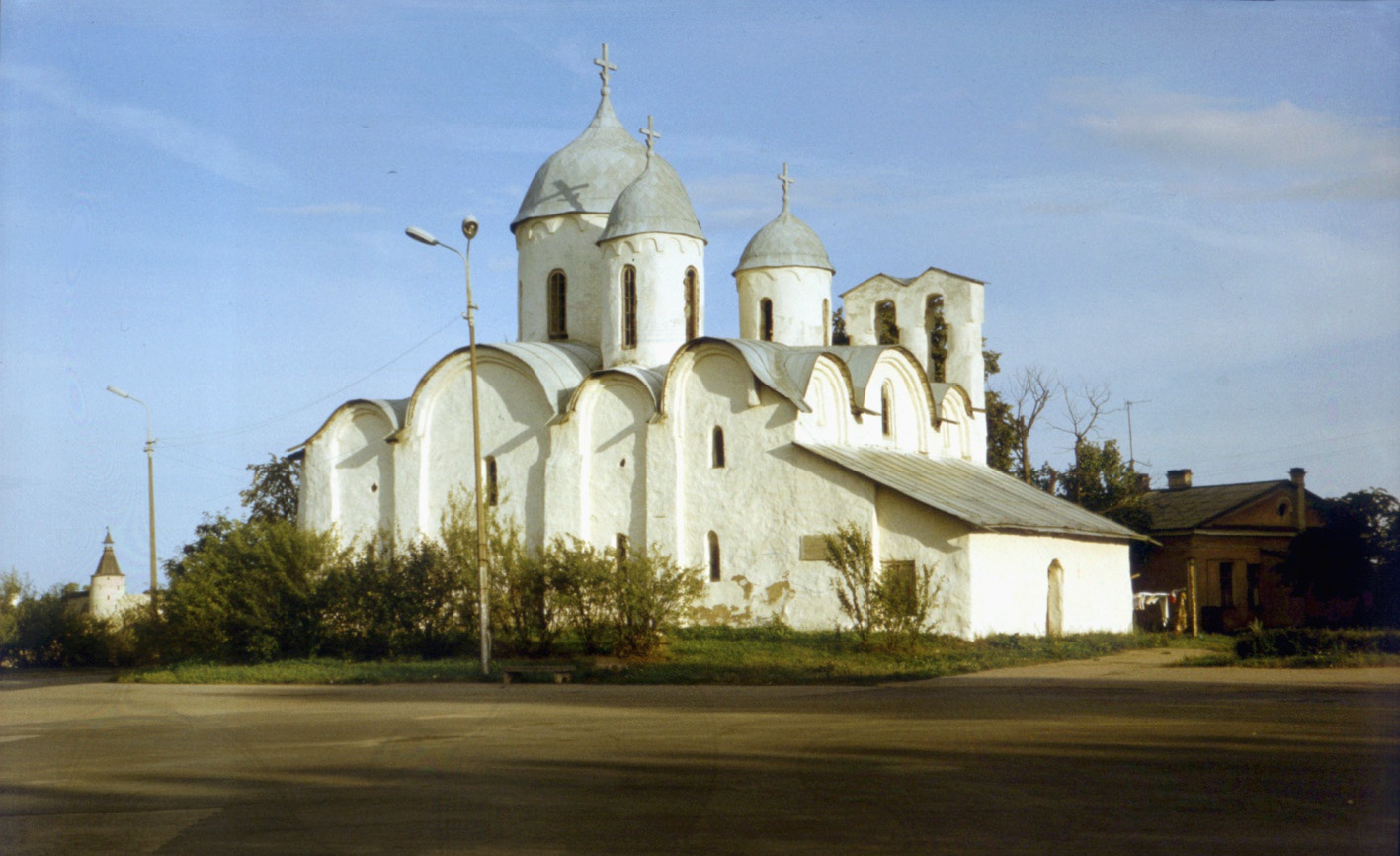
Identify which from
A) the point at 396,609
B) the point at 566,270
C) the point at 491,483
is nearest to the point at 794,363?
the point at 491,483

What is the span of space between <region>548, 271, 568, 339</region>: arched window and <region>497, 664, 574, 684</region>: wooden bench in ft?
44.6

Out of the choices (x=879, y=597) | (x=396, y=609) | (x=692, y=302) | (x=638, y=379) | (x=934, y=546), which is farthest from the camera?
(x=692, y=302)

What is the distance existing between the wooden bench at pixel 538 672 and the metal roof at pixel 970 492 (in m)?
7.77

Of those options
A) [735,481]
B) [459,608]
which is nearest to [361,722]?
[459,608]

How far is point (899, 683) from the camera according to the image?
1789cm

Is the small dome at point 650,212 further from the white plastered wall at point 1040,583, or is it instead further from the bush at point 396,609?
the white plastered wall at point 1040,583

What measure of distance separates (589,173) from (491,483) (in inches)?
325

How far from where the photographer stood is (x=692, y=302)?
31938 millimetres

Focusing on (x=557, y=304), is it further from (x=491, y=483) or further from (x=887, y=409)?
(x=887, y=409)

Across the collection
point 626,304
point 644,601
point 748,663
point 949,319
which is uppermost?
point 626,304

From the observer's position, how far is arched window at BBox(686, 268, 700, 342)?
104ft

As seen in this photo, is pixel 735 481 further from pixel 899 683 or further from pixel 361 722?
pixel 361 722

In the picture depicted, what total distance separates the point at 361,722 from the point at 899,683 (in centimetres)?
725

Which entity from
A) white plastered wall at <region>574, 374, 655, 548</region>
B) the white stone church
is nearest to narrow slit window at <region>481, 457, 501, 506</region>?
the white stone church
